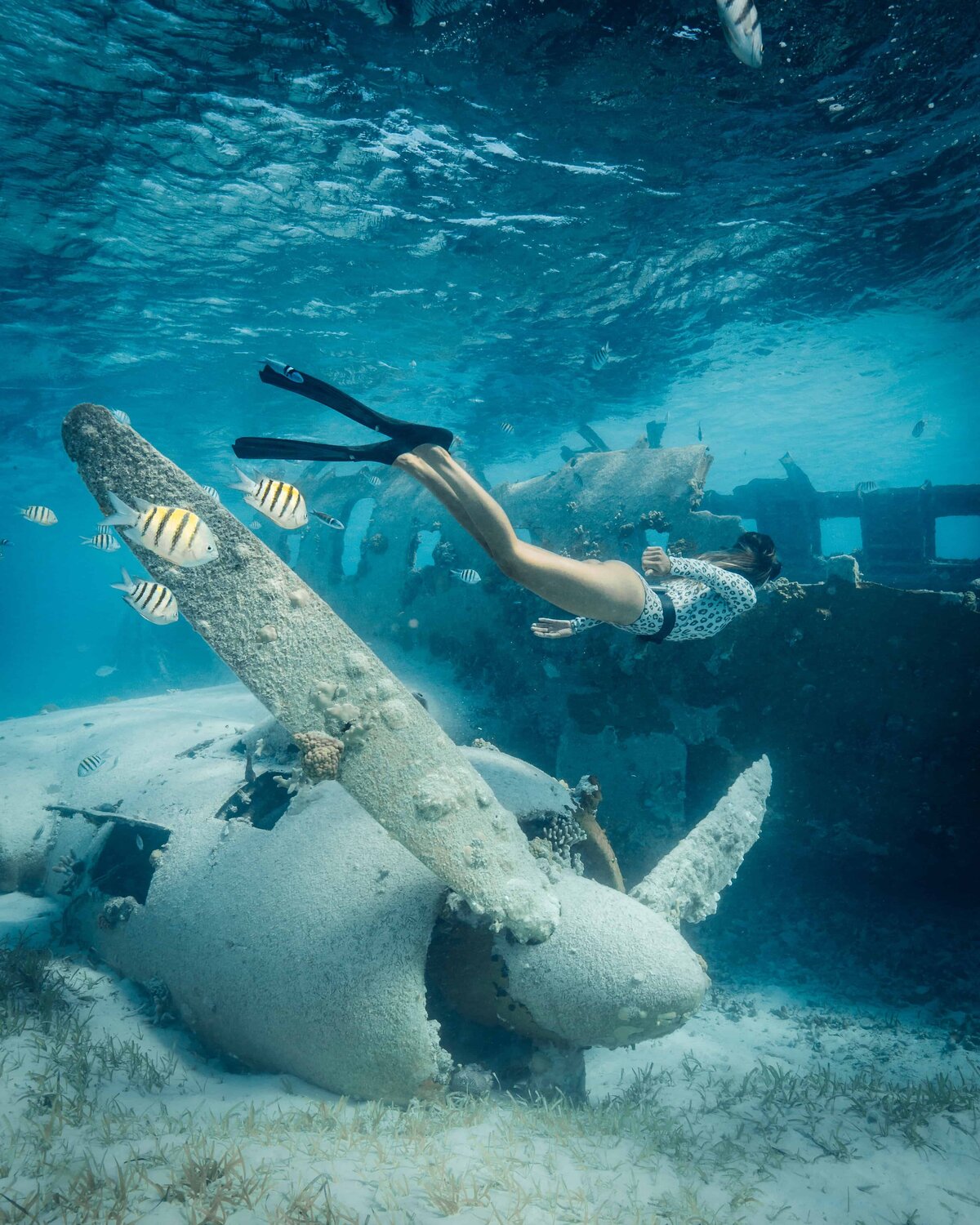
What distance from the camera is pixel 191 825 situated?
5.38m

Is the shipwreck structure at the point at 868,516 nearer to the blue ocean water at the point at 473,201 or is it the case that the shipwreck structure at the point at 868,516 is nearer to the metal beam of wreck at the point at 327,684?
the blue ocean water at the point at 473,201

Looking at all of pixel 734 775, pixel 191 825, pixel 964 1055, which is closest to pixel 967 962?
pixel 964 1055

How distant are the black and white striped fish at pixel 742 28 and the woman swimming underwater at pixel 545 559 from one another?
409 centimetres

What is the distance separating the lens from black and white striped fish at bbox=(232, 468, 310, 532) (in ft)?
14.7

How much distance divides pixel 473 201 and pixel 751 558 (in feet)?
33.1

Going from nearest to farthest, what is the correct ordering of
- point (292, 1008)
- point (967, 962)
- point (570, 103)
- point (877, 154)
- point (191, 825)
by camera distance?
1. point (292, 1008)
2. point (191, 825)
3. point (967, 962)
4. point (570, 103)
5. point (877, 154)

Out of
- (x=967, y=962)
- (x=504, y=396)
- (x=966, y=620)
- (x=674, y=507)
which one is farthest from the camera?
(x=504, y=396)

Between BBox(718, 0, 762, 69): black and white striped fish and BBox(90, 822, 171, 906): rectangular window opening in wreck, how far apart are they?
893 centimetres

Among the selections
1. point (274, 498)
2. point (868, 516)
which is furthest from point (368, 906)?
point (868, 516)

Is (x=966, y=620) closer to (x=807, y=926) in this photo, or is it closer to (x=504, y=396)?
(x=807, y=926)

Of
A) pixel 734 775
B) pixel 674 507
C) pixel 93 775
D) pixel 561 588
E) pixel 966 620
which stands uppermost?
pixel 674 507

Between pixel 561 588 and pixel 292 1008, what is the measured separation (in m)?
3.62

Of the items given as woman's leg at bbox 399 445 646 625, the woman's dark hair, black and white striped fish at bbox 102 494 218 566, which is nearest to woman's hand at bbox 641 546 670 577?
the woman's dark hair

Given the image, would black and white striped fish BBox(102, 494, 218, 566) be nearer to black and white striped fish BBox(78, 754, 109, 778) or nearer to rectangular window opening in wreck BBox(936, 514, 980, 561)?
black and white striped fish BBox(78, 754, 109, 778)
